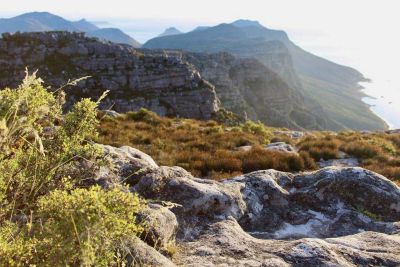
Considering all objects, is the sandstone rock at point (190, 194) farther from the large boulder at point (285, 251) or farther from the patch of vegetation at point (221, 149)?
the patch of vegetation at point (221, 149)

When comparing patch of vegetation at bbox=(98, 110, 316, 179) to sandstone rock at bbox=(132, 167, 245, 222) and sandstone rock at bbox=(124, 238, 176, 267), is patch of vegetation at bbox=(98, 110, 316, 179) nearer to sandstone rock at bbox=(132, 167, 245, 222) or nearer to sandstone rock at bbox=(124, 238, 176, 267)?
sandstone rock at bbox=(132, 167, 245, 222)

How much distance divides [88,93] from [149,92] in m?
18.5

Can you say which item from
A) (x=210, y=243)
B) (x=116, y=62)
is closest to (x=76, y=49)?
(x=116, y=62)

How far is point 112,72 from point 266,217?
4387 inches

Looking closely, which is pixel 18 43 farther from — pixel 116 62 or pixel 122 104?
pixel 122 104

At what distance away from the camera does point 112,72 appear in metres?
115

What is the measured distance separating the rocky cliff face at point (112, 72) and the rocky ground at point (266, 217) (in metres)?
88.9

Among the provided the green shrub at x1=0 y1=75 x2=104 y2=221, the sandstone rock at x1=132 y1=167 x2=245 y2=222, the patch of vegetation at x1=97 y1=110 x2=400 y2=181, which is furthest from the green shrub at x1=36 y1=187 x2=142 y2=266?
the patch of vegetation at x1=97 y1=110 x2=400 y2=181

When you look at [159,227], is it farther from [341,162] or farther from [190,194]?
[341,162]

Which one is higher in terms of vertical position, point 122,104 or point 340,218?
point 340,218

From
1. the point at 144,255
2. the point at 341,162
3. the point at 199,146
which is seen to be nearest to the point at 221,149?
the point at 199,146

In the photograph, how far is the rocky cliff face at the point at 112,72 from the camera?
338ft

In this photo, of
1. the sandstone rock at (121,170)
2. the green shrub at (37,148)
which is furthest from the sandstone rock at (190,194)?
the green shrub at (37,148)

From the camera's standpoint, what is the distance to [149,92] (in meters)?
112
